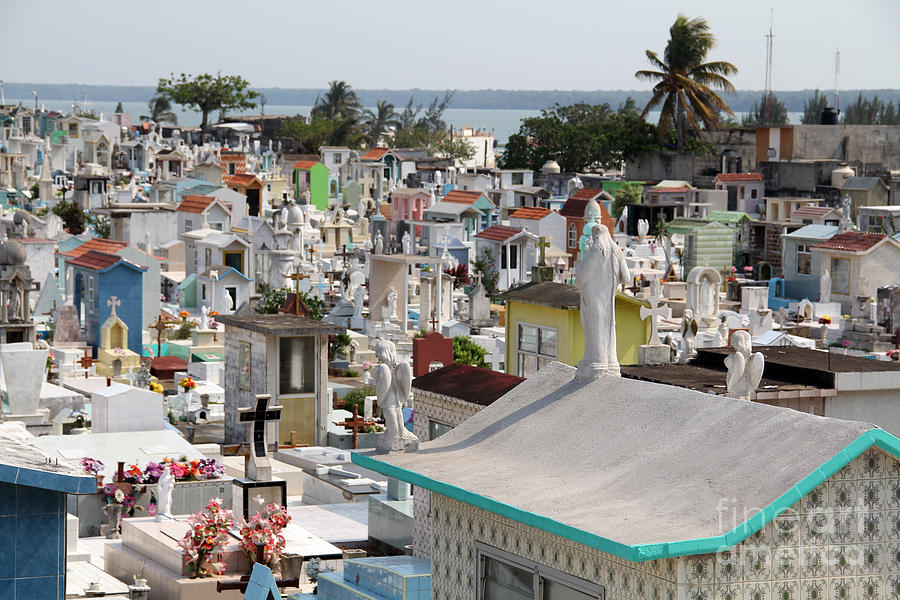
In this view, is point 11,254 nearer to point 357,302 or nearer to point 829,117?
point 357,302

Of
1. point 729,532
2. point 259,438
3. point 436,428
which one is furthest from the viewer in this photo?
point 259,438

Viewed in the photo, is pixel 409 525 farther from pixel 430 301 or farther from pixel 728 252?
pixel 728 252

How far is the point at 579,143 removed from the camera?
8212cm

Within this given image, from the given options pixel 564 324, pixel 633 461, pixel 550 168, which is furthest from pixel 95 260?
pixel 550 168

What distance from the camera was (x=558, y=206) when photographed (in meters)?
64.2

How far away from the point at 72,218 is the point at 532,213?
17.7 meters

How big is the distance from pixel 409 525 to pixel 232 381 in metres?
9.65

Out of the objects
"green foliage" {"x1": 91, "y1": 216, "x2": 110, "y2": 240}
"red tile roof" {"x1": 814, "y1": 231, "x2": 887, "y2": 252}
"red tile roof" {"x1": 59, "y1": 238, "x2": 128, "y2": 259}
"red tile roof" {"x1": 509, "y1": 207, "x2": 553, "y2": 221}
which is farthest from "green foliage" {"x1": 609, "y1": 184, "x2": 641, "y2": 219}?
"red tile roof" {"x1": 59, "y1": 238, "x2": 128, "y2": 259}

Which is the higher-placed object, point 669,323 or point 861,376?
point 861,376

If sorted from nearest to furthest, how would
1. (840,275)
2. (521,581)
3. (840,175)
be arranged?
(521,581), (840,275), (840,175)

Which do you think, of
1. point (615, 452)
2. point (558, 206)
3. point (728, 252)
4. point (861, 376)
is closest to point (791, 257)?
point (728, 252)

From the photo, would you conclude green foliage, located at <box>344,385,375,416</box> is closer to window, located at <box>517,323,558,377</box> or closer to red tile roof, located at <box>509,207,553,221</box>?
window, located at <box>517,323,558,377</box>

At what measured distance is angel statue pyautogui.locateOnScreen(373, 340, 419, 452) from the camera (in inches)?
440

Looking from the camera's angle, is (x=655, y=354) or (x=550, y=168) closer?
(x=655, y=354)
